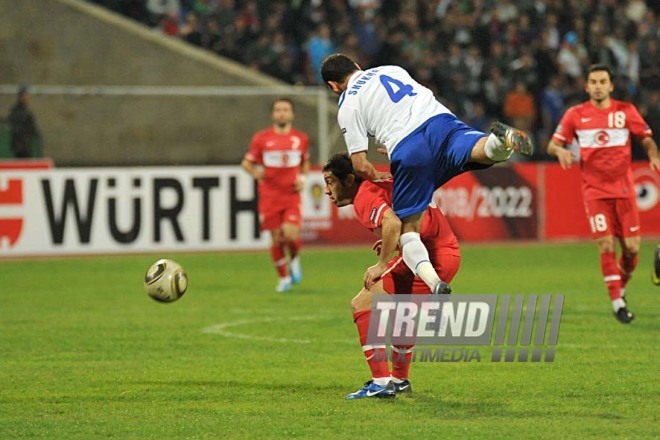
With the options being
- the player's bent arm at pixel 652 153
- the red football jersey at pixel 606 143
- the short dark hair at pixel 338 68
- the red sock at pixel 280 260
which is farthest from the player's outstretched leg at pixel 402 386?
the red sock at pixel 280 260

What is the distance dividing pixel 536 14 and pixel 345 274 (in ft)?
37.1

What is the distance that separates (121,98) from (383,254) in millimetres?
16054

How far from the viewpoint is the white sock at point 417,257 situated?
793 centimetres

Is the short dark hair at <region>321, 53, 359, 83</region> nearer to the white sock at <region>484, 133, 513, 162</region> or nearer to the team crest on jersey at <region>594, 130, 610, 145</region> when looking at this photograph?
the white sock at <region>484, 133, 513, 162</region>

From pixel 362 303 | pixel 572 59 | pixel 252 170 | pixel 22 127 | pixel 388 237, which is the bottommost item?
pixel 362 303

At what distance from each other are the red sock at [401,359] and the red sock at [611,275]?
16.2ft

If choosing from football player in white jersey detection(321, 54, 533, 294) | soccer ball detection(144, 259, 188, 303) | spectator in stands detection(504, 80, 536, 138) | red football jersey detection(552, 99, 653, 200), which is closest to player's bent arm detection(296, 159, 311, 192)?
red football jersey detection(552, 99, 653, 200)

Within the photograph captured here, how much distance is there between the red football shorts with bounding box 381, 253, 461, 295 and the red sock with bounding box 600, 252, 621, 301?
4.83 meters

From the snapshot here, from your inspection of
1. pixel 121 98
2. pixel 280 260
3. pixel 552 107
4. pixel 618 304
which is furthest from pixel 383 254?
pixel 552 107

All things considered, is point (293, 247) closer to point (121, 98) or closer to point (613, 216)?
point (613, 216)

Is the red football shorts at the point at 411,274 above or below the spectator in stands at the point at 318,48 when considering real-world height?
below

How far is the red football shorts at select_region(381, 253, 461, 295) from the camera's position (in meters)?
8.39

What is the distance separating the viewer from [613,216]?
1313cm

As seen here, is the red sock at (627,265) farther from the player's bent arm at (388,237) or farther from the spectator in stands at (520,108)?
the spectator in stands at (520,108)
